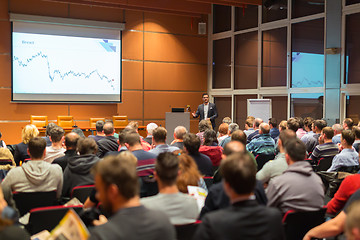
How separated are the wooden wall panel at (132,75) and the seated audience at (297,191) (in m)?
9.16

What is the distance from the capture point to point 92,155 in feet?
12.2

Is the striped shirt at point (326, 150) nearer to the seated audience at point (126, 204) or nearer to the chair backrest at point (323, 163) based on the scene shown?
the chair backrest at point (323, 163)

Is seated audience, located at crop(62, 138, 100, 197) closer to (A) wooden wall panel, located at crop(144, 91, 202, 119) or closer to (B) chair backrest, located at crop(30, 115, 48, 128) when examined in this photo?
(B) chair backrest, located at crop(30, 115, 48, 128)

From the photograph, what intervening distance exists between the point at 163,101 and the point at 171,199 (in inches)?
392

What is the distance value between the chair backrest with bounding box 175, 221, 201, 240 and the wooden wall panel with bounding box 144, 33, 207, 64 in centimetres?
995

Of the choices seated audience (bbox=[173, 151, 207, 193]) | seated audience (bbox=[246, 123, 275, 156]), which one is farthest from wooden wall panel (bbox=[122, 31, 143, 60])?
seated audience (bbox=[173, 151, 207, 193])

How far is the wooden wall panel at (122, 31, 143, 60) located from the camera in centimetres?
1143

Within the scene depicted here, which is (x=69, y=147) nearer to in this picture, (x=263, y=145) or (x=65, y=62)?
(x=263, y=145)

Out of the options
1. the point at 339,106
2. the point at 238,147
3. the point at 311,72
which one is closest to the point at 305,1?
the point at 311,72

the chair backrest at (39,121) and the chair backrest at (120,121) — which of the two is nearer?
the chair backrest at (39,121)

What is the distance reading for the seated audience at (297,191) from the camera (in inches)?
106

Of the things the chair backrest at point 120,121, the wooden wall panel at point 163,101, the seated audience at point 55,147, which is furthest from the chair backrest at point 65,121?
the seated audience at point 55,147

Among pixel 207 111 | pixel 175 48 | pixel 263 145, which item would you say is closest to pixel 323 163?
pixel 263 145

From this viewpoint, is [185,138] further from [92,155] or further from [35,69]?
[35,69]
